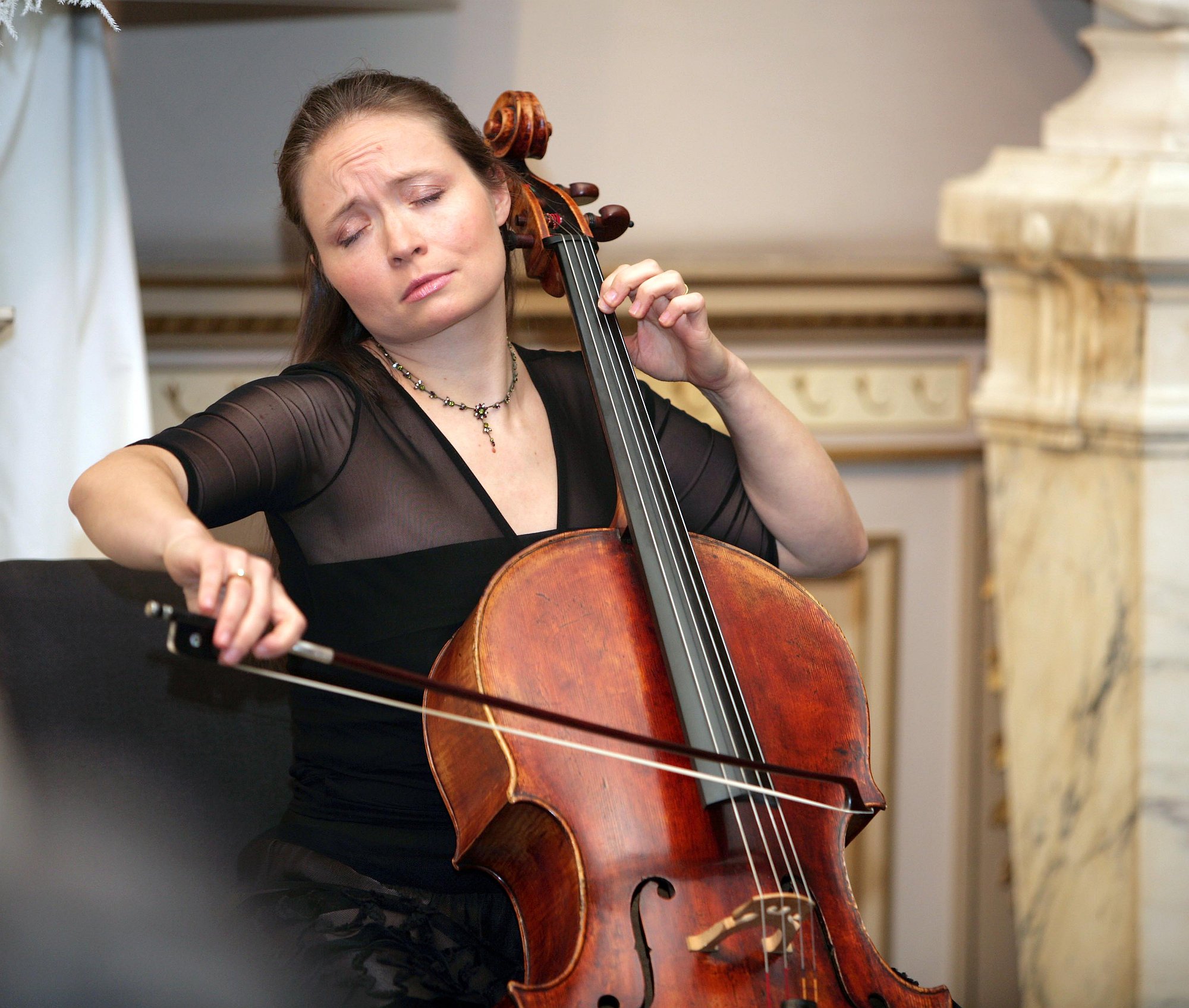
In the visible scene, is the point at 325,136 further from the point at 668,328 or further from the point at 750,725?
the point at 750,725

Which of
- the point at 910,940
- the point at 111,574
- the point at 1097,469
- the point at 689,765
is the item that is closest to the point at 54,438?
the point at 111,574

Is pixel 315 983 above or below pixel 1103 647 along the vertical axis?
above

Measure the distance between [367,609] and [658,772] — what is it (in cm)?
31

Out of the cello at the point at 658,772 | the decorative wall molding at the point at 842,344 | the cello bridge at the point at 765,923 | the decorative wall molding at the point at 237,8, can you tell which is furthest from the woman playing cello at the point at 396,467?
the decorative wall molding at the point at 842,344

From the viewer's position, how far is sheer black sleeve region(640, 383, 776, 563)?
4.20 feet

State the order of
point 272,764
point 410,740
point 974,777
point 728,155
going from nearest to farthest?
point 410,740, point 272,764, point 728,155, point 974,777

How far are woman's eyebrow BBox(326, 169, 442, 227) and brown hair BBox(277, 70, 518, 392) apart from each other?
0.06 meters

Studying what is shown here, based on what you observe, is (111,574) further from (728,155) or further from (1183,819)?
(1183,819)

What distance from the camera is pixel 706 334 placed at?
45.9 inches

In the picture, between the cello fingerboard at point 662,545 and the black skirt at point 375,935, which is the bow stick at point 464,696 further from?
the black skirt at point 375,935

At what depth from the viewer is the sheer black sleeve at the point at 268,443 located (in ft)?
3.25

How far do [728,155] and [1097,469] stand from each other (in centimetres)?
75

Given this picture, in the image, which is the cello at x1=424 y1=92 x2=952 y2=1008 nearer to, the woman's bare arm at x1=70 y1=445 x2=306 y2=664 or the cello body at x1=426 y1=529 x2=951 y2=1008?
the cello body at x1=426 y1=529 x2=951 y2=1008

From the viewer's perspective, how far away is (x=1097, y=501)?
6.14ft
